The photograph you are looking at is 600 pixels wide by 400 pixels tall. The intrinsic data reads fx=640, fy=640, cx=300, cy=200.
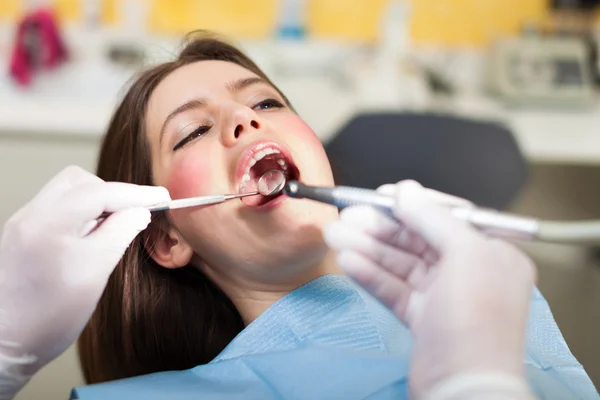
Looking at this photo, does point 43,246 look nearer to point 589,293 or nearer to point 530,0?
point 589,293

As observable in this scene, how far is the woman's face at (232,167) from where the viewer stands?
0.88 m

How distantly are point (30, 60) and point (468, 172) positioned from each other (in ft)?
4.61

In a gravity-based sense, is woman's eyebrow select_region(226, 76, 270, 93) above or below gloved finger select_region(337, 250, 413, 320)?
above

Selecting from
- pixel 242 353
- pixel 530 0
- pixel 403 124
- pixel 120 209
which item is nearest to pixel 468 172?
pixel 403 124

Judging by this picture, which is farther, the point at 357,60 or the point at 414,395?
the point at 357,60

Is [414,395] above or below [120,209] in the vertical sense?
below

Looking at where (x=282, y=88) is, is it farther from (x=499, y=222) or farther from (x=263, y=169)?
(x=499, y=222)

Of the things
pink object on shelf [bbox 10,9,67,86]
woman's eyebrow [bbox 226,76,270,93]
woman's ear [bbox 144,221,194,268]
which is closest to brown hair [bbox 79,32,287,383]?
woman's ear [bbox 144,221,194,268]

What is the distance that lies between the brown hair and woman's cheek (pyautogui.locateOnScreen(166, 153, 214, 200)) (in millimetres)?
76

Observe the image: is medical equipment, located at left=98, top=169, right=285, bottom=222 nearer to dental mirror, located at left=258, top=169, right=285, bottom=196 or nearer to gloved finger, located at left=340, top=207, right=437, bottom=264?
dental mirror, located at left=258, top=169, right=285, bottom=196

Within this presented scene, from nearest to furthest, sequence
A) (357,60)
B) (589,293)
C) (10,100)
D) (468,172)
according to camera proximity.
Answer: (468,172), (10,100), (589,293), (357,60)

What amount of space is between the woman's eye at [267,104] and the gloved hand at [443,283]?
1.12 feet

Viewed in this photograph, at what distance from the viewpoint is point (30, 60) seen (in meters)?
2.00

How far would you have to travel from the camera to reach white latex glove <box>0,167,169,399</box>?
76 cm
